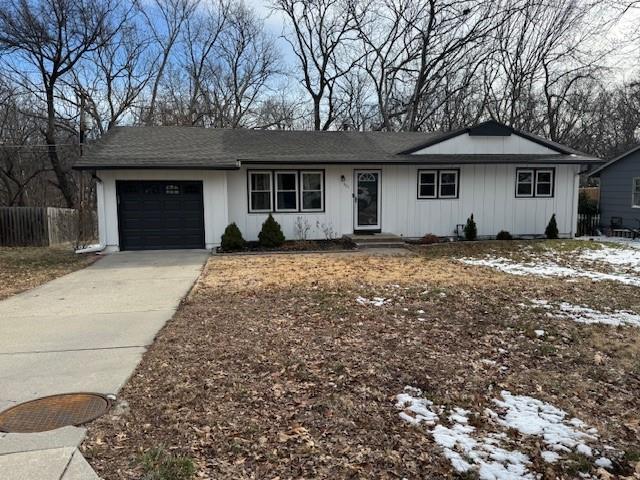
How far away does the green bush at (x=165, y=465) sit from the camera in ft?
8.29

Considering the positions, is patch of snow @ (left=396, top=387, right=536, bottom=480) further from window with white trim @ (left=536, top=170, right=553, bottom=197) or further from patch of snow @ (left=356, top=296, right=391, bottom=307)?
window with white trim @ (left=536, top=170, right=553, bottom=197)

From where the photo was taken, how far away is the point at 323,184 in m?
14.0

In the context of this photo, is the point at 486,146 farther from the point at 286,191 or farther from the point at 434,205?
the point at 286,191

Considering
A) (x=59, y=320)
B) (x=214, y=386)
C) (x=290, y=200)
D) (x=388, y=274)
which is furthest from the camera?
(x=290, y=200)

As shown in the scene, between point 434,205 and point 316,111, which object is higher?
point 316,111

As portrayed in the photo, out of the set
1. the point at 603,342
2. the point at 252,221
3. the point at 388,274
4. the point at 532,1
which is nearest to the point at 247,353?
the point at 603,342

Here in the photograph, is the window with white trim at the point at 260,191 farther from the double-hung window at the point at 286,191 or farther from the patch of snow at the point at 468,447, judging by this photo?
the patch of snow at the point at 468,447

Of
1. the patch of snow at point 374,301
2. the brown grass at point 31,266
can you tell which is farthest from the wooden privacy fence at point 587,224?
the brown grass at point 31,266

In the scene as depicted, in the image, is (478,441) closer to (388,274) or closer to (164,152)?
(388,274)

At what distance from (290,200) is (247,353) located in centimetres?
967

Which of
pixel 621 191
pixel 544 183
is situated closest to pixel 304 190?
pixel 544 183

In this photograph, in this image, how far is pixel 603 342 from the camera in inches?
190

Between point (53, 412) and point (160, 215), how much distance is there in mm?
9997

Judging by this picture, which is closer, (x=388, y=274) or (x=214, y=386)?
(x=214, y=386)
